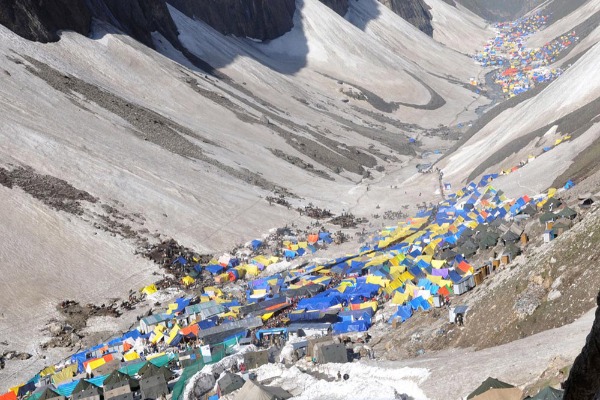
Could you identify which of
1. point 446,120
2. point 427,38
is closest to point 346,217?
point 446,120

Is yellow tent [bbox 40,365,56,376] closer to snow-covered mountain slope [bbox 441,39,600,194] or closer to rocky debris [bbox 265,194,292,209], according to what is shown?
rocky debris [bbox 265,194,292,209]

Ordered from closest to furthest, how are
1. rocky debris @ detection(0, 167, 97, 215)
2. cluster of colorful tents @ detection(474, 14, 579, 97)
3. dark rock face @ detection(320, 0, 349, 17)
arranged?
1. rocky debris @ detection(0, 167, 97, 215)
2. cluster of colorful tents @ detection(474, 14, 579, 97)
3. dark rock face @ detection(320, 0, 349, 17)

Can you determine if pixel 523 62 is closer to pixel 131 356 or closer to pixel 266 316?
pixel 266 316

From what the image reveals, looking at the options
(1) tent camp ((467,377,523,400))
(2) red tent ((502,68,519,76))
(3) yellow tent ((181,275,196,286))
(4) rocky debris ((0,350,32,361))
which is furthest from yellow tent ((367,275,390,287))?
(2) red tent ((502,68,519,76))

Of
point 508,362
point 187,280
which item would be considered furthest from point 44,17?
point 508,362

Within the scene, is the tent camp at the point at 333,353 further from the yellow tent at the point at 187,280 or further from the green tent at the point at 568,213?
the yellow tent at the point at 187,280

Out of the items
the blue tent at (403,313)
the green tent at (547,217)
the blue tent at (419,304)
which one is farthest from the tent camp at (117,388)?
the green tent at (547,217)
